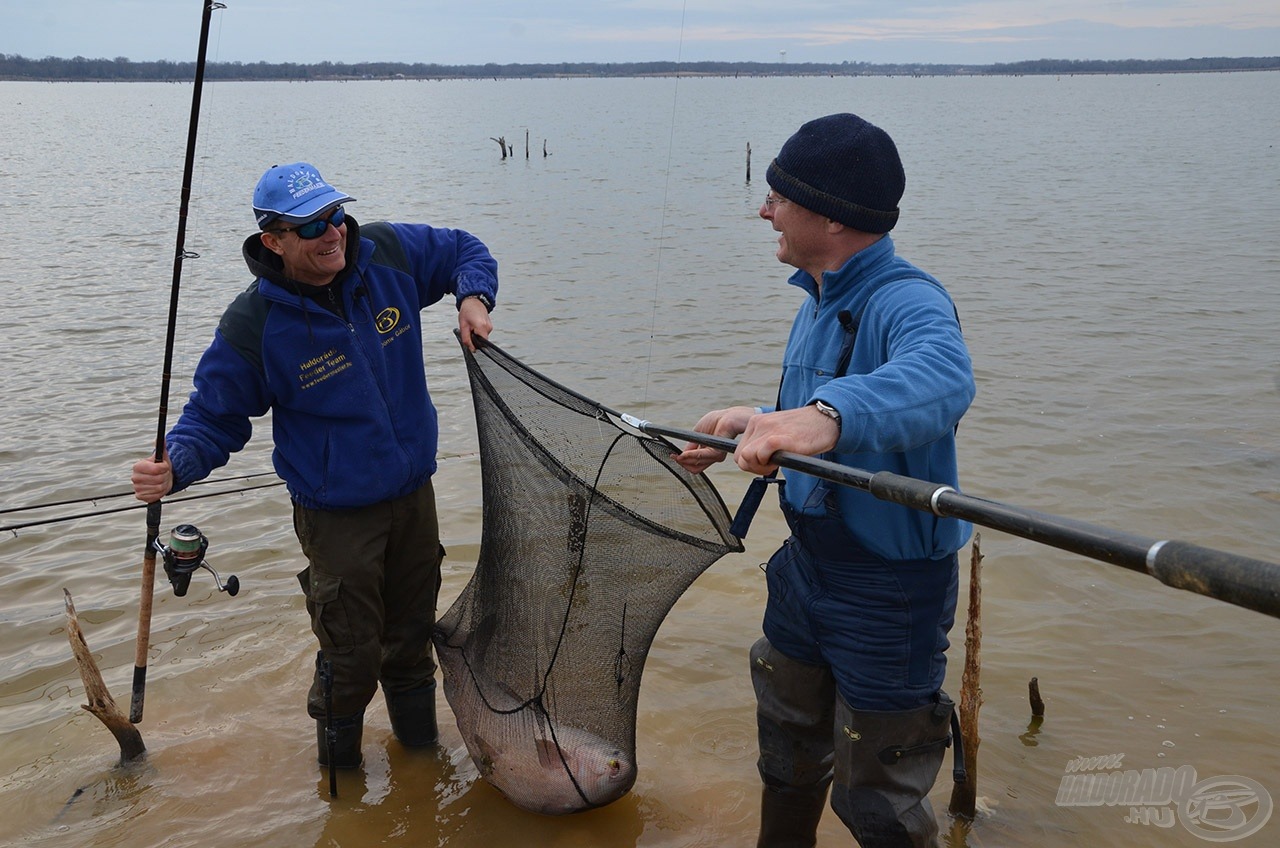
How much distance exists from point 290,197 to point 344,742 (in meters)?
2.15

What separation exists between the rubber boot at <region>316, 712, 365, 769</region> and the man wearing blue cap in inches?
1.7

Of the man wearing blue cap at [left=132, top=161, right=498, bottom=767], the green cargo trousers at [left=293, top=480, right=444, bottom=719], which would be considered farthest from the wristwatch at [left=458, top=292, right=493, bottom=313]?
the green cargo trousers at [left=293, top=480, right=444, bottom=719]

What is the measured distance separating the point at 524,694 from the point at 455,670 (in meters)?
0.40

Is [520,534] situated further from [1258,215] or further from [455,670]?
[1258,215]

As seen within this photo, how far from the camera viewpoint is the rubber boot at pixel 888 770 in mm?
2859

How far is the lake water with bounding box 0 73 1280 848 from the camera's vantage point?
430cm

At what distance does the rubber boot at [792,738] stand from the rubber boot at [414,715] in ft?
5.30

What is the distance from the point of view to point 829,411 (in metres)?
2.36

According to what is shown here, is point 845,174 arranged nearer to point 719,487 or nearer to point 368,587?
point 368,587

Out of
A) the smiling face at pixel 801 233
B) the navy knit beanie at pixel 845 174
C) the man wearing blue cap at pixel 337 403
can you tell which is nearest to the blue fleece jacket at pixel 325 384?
the man wearing blue cap at pixel 337 403

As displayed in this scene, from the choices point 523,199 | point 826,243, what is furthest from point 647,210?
point 826,243

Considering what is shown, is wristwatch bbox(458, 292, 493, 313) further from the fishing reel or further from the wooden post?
the wooden post

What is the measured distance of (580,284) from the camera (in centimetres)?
1603

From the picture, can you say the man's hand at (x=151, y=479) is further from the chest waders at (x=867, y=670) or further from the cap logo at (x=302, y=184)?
the chest waders at (x=867, y=670)
